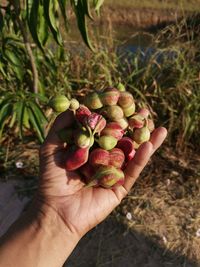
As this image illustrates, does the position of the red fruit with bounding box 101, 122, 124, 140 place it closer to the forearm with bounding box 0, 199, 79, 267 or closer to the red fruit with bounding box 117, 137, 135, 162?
the red fruit with bounding box 117, 137, 135, 162

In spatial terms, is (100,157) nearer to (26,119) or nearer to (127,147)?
(127,147)

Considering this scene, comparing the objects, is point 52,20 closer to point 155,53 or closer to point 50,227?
point 50,227

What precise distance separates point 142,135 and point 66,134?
0.26 meters

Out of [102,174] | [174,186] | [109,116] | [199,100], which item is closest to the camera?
[102,174]

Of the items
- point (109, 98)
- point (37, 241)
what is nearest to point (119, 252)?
point (37, 241)

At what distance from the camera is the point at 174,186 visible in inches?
107

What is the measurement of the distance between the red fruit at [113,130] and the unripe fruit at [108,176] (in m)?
0.12

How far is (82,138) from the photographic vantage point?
4.80 ft

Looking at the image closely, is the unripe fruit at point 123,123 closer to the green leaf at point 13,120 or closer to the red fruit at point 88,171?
the red fruit at point 88,171

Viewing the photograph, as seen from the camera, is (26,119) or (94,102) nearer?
(94,102)

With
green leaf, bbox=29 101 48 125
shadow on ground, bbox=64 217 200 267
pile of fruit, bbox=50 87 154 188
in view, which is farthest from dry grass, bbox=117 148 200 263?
pile of fruit, bbox=50 87 154 188

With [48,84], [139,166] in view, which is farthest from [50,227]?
[48,84]

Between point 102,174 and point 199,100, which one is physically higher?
point 102,174

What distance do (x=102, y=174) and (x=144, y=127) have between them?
0.23 meters
